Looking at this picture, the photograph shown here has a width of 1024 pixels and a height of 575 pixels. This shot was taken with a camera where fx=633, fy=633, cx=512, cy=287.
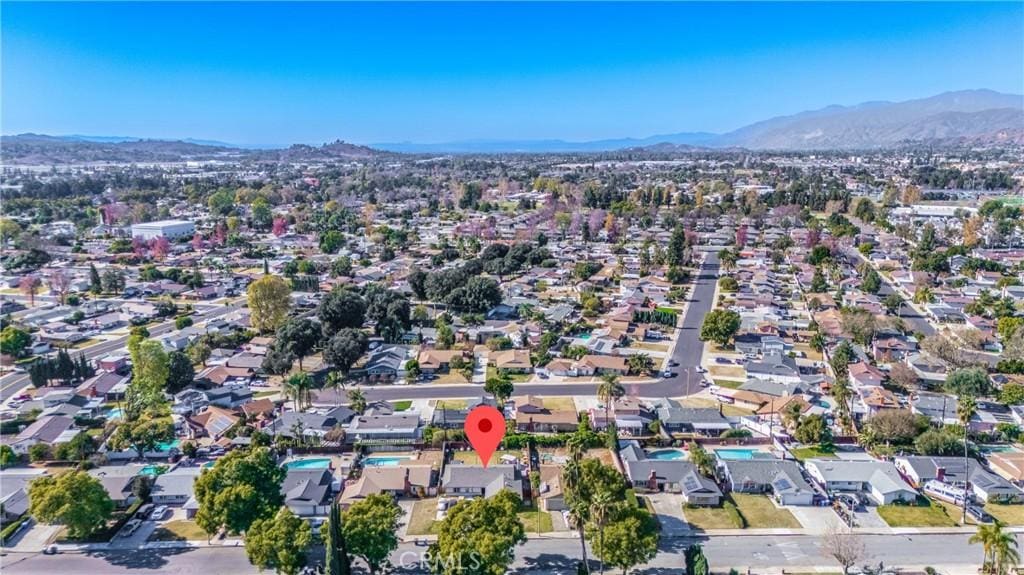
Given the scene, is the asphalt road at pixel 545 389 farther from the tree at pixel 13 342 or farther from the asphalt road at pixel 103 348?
the tree at pixel 13 342

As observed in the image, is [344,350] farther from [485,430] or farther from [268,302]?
[485,430]

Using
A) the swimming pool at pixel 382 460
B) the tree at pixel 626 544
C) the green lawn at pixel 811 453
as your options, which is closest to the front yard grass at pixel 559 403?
the swimming pool at pixel 382 460

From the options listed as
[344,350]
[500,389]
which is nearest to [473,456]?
[500,389]

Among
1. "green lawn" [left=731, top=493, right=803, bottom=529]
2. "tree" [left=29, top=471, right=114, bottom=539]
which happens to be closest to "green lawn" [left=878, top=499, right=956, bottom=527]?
"green lawn" [left=731, top=493, right=803, bottom=529]

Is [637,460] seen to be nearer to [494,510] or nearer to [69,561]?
[494,510]

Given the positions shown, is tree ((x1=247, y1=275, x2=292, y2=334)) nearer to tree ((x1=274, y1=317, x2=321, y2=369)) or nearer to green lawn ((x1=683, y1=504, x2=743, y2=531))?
tree ((x1=274, y1=317, x2=321, y2=369))

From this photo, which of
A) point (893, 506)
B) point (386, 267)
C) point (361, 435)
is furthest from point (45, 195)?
point (893, 506)

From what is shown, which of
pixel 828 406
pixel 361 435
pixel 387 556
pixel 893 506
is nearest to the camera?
pixel 387 556
